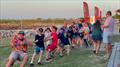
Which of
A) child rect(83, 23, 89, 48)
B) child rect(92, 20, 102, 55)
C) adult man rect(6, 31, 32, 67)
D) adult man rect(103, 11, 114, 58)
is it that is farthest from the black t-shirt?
child rect(83, 23, 89, 48)

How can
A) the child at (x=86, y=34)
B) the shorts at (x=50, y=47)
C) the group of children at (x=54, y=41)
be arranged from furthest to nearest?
the child at (x=86, y=34) → the shorts at (x=50, y=47) → the group of children at (x=54, y=41)

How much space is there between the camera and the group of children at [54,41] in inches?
436

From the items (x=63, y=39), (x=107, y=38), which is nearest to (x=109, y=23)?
(x=107, y=38)

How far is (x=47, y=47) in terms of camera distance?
15844mm

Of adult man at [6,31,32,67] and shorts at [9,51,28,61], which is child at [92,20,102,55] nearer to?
adult man at [6,31,32,67]

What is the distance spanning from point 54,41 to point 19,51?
5037 mm

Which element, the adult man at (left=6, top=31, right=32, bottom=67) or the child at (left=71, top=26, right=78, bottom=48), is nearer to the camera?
the adult man at (left=6, top=31, right=32, bottom=67)

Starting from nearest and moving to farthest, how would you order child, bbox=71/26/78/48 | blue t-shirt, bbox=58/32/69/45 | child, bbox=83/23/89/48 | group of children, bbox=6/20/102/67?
group of children, bbox=6/20/102/67 < blue t-shirt, bbox=58/32/69/45 < child, bbox=71/26/78/48 < child, bbox=83/23/89/48

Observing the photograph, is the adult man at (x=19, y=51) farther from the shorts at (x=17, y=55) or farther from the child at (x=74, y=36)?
the child at (x=74, y=36)

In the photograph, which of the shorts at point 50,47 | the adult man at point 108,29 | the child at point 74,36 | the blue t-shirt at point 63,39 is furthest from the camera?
the child at point 74,36

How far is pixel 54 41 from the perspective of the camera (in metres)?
15.9

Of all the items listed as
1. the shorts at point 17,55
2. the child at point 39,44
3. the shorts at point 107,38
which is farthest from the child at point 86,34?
the shorts at point 17,55

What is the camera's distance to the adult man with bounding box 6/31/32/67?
10877 mm

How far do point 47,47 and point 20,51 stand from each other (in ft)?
16.1
